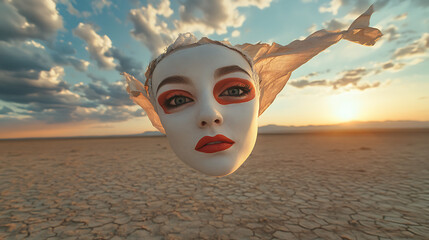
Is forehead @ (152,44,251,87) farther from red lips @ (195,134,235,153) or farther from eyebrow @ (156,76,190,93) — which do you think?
red lips @ (195,134,235,153)

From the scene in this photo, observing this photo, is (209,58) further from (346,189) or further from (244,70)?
(346,189)

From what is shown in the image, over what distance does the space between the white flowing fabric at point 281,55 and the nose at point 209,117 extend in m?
0.48

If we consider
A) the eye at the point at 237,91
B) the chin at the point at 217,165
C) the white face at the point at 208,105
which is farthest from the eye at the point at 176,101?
the chin at the point at 217,165

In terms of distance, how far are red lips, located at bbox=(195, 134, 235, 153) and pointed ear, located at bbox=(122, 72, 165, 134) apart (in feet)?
2.30

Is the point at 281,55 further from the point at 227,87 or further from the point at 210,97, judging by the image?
the point at 210,97

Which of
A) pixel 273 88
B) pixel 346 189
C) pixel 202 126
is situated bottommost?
pixel 346 189

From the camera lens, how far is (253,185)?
4016 millimetres

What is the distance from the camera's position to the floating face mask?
1016 mm

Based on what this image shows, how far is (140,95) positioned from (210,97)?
0.81 meters

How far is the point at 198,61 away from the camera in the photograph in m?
1.05

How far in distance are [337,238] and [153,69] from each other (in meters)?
2.47

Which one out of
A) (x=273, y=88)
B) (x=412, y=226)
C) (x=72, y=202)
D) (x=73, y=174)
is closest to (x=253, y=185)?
(x=412, y=226)

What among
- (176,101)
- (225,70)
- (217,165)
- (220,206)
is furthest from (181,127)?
(220,206)

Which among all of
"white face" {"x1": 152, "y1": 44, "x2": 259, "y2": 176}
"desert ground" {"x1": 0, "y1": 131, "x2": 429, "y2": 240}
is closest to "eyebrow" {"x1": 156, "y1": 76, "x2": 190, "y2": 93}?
"white face" {"x1": 152, "y1": 44, "x2": 259, "y2": 176}
